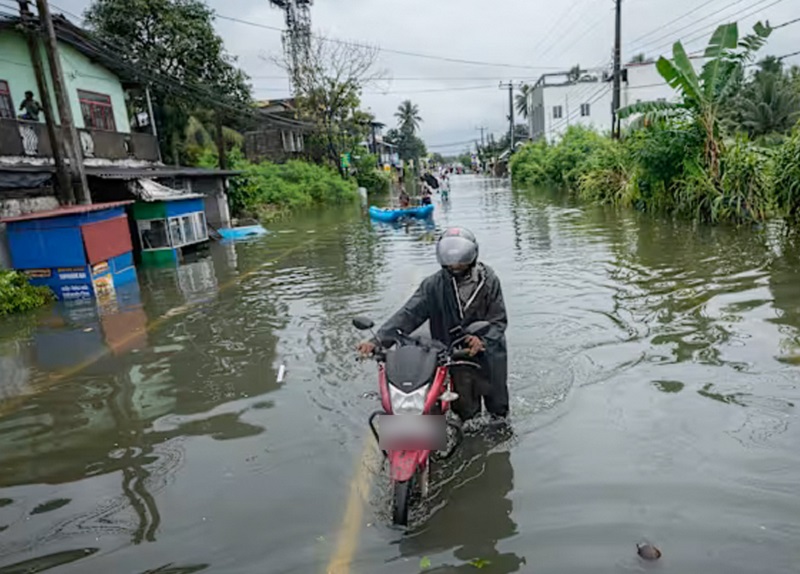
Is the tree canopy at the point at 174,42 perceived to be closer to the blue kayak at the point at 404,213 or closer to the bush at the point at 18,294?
the blue kayak at the point at 404,213

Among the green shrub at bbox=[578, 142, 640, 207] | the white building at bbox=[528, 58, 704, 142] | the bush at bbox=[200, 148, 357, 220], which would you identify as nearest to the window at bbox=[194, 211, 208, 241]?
the bush at bbox=[200, 148, 357, 220]

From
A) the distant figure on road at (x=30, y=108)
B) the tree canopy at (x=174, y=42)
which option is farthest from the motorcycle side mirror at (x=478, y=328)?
the tree canopy at (x=174, y=42)

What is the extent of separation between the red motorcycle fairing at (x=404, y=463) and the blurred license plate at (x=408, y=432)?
42mm

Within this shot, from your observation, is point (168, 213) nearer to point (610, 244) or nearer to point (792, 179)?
point (610, 244)

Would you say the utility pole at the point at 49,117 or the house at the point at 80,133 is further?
the house at the point at 80,133

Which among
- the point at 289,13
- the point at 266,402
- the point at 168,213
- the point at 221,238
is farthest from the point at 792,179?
the point at 289,13

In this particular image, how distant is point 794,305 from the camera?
7.98 meters

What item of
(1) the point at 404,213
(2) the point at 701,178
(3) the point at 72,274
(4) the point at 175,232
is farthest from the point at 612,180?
(3) the point at 72,274

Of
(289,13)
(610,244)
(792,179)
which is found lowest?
(610,244)

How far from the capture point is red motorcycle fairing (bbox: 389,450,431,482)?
3.60m

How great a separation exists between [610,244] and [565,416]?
1044 cm

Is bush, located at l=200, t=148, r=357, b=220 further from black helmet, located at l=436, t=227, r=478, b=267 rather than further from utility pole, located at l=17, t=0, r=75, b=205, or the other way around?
black helmet, located at l=436, t=227, r=478, b=267

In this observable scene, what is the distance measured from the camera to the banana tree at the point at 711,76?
14.8 meters

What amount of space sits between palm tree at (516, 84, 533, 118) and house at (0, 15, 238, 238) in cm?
5625
